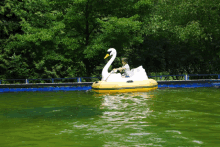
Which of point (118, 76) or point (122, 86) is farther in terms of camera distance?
point (118, 76)

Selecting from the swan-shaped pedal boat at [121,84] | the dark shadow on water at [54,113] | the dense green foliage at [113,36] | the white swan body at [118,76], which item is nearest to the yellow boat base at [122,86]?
the swan-shaped pedal boat at [121,84]

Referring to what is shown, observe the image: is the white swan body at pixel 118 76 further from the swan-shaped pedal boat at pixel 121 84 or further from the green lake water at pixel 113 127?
the green lake water at pixel 113 127

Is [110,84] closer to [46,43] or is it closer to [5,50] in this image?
[46,43]

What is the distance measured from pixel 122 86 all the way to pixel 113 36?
771 cm

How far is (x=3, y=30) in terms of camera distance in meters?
36.1

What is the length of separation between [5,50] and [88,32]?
34.0 ft

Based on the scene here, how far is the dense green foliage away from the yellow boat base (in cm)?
681

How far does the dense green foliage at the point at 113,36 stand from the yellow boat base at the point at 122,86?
6814 mm

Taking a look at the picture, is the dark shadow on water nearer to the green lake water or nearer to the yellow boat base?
the green lake water

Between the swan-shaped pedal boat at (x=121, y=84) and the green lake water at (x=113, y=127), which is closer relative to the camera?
the green lake water at (x=113, y=127)

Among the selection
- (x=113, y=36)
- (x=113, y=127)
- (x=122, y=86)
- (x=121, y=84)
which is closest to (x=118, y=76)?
(x=121, y=84)

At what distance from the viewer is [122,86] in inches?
875

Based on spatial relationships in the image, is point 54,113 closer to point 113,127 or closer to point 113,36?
point 113,127

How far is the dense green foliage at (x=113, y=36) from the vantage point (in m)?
29.4
